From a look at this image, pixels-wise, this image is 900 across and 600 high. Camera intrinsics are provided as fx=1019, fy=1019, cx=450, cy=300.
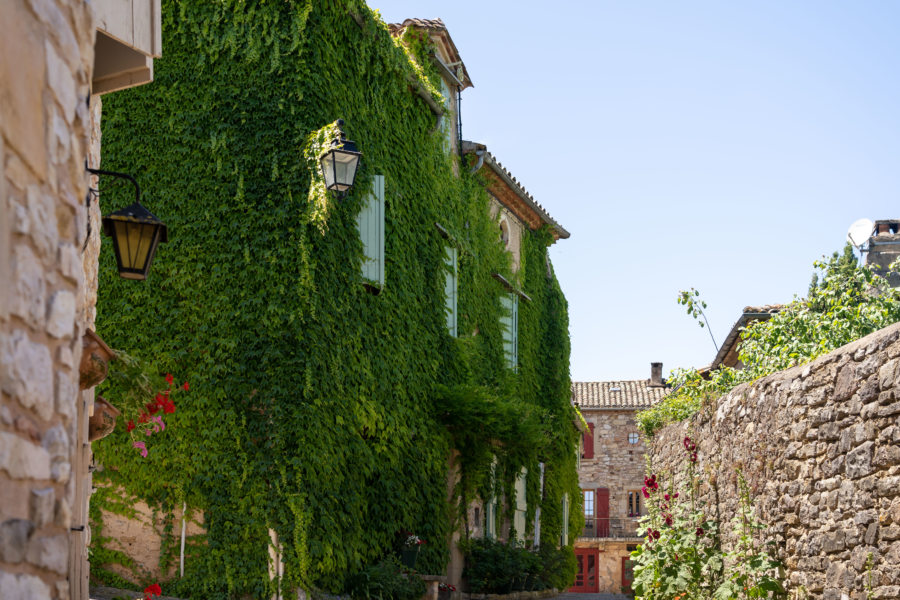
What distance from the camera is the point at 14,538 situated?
242 centimetres

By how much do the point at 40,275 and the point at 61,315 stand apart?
187mm

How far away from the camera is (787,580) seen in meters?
7.24

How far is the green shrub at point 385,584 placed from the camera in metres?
10.3

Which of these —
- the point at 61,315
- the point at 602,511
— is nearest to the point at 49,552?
the point at 61,315

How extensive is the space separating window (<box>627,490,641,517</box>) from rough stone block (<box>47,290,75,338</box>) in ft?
115

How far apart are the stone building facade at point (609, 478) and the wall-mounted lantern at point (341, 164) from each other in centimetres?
2814

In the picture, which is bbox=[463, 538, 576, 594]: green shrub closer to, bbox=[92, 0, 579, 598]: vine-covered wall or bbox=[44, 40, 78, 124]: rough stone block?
bbox=[92, 0, 579, 598]: vine-covered wall

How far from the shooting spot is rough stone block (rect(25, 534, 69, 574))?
2514mm

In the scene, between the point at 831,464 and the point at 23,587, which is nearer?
the point at 23,587

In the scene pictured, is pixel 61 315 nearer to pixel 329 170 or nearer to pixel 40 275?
pixel 40 275

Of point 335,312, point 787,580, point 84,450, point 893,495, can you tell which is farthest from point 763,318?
point 84,450

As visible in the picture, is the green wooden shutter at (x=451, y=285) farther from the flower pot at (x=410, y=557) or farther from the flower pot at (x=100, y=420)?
the flower pot at (x=100, y=420)

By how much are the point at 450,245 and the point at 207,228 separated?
4442 mm

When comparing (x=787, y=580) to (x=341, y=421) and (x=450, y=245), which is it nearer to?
(x=341, y=421)
